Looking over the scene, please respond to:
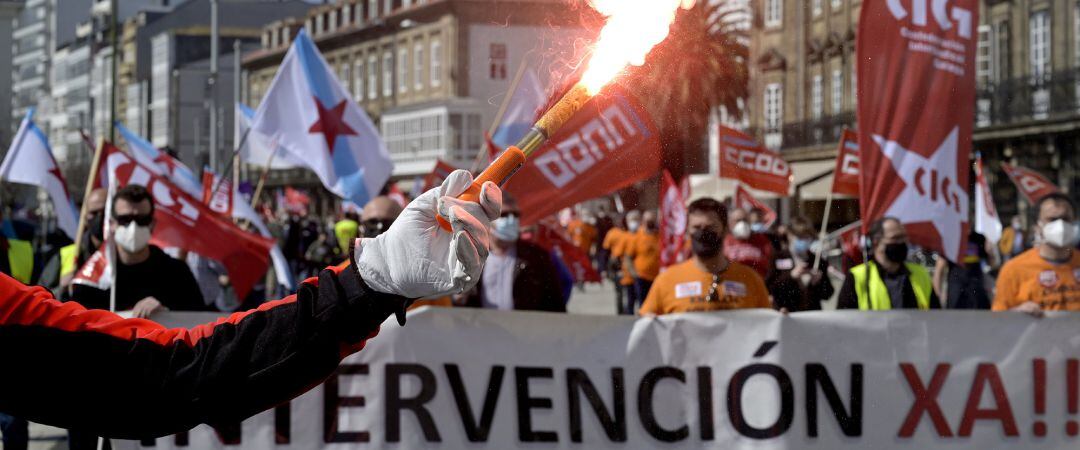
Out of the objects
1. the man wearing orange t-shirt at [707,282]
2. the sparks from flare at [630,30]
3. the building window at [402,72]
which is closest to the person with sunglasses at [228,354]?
the sparks from flare at [630,30]

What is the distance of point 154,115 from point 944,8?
10087 cm

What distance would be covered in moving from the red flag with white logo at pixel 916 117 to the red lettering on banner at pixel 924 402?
4.24ft

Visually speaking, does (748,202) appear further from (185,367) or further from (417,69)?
(417,69)

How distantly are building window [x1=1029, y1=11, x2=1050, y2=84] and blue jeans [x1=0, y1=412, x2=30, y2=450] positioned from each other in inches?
1182

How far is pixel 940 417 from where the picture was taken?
6828mm

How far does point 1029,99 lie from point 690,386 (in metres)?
29.4

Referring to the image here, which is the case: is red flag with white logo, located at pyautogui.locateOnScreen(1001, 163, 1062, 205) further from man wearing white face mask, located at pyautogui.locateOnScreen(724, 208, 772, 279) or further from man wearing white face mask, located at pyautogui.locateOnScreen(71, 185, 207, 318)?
man wearing white face mask, located at pyautogui.locateOnScreen(71, 185, 207, 318)

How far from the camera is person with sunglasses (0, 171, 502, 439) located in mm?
2305

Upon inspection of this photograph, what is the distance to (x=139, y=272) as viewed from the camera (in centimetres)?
693

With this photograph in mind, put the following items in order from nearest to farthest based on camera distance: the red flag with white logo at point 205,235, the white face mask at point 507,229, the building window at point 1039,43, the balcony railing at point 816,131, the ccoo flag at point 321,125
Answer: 1. the white face mask at point 507,229
2. the red flag with white logo at point 205,235
3. the ccoo flag at point 321,125
4. the building window at point 1039,43
5. the balcony railing at point 816,131

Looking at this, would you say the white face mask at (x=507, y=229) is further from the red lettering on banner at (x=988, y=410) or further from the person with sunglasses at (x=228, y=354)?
the person with sunglasses at (x=228, y=354)

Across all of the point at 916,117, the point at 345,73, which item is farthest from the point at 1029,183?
the point at 345,73

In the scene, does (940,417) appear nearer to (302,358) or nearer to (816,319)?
(816,319)

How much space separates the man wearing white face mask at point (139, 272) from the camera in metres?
6.88
